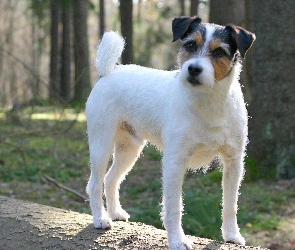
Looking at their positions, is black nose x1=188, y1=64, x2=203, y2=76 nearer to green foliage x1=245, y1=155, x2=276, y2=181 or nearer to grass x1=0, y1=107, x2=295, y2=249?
grass x1=0, y1=107, x2=295, y2=249

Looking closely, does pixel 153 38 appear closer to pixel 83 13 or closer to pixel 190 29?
pixel 83 13

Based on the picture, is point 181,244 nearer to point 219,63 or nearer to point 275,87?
point 219,63

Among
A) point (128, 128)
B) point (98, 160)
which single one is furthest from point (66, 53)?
point (98, 160)

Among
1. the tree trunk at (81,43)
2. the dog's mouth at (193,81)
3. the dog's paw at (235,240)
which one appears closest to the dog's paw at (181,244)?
the dog's paw at (235,240)

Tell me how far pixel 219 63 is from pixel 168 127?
0.72 m

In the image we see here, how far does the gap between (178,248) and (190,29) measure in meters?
1.83

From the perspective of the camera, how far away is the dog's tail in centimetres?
549

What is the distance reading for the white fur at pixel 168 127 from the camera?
14.1 ft

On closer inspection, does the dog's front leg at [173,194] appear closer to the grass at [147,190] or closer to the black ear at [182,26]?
the black ear at [182,26]

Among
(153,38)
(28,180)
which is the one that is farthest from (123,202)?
(153,38)

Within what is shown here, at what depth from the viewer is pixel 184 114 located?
14.4 feet

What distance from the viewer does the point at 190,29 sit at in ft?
14.7

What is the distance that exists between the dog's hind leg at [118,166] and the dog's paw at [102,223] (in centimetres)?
56

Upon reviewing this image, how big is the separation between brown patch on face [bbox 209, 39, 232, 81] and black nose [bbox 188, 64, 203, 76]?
19 cm
